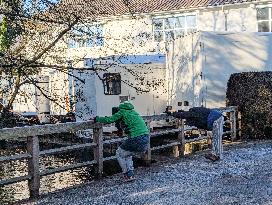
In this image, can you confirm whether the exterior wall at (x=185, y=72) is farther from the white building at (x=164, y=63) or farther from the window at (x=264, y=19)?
the window at (x=264, y=19)

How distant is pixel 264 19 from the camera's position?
2547 centimetres

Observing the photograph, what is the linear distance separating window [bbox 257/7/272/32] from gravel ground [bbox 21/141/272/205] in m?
16.3

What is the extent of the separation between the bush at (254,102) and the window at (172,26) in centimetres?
1327

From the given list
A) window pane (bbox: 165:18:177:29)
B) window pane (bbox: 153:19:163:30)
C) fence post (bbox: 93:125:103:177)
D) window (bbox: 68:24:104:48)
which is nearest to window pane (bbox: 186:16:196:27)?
window pane (bbox: 165:18:177:29)

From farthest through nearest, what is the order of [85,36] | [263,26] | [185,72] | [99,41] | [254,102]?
[263,26]
[185,72]
[254,102]
[99,41]
[85,36]

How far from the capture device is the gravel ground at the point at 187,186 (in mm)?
7059

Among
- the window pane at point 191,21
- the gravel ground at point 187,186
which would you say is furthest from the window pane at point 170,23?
the gravel ground at point 187,186

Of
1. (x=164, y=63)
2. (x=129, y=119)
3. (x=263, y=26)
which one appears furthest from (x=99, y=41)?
(x=263, y=26)

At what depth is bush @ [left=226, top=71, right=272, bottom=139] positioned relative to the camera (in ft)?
45.6

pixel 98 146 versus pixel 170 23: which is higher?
pixel 170 23

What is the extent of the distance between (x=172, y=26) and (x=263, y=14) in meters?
5.43

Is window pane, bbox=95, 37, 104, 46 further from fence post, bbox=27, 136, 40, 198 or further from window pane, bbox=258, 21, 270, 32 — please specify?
window pane, bbox=258, 21, 270, 32

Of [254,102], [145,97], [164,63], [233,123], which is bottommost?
[233,123]

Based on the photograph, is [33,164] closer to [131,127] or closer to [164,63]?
[131,127]
